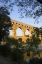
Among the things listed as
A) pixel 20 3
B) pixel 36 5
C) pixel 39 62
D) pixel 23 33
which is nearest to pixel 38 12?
pixel 36 5

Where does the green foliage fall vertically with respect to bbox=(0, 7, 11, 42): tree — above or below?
below

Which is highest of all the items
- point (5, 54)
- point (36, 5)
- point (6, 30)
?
point (36, 5)

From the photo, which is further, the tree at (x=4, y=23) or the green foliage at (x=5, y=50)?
the tree at (x=4, y=23)

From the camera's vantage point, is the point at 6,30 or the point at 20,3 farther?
the point at 6,30

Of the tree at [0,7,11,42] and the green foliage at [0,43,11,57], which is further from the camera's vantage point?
the tree at [0,7,11,42]

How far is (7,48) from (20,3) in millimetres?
9686

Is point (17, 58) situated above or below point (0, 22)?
below

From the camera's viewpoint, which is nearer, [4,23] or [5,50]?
[5,50]

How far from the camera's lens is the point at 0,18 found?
22.5 m

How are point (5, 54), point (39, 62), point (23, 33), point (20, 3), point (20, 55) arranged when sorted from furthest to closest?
point (23, 33), point (5, 54), point (20, 55), point (39, 62), point (20, 3)

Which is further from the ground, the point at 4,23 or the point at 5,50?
the point at 4,23

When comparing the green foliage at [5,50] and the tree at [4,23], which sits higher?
the tree at [4,23]

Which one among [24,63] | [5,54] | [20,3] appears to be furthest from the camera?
[5,54]

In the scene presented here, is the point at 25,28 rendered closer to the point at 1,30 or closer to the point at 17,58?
the point at 1,30
